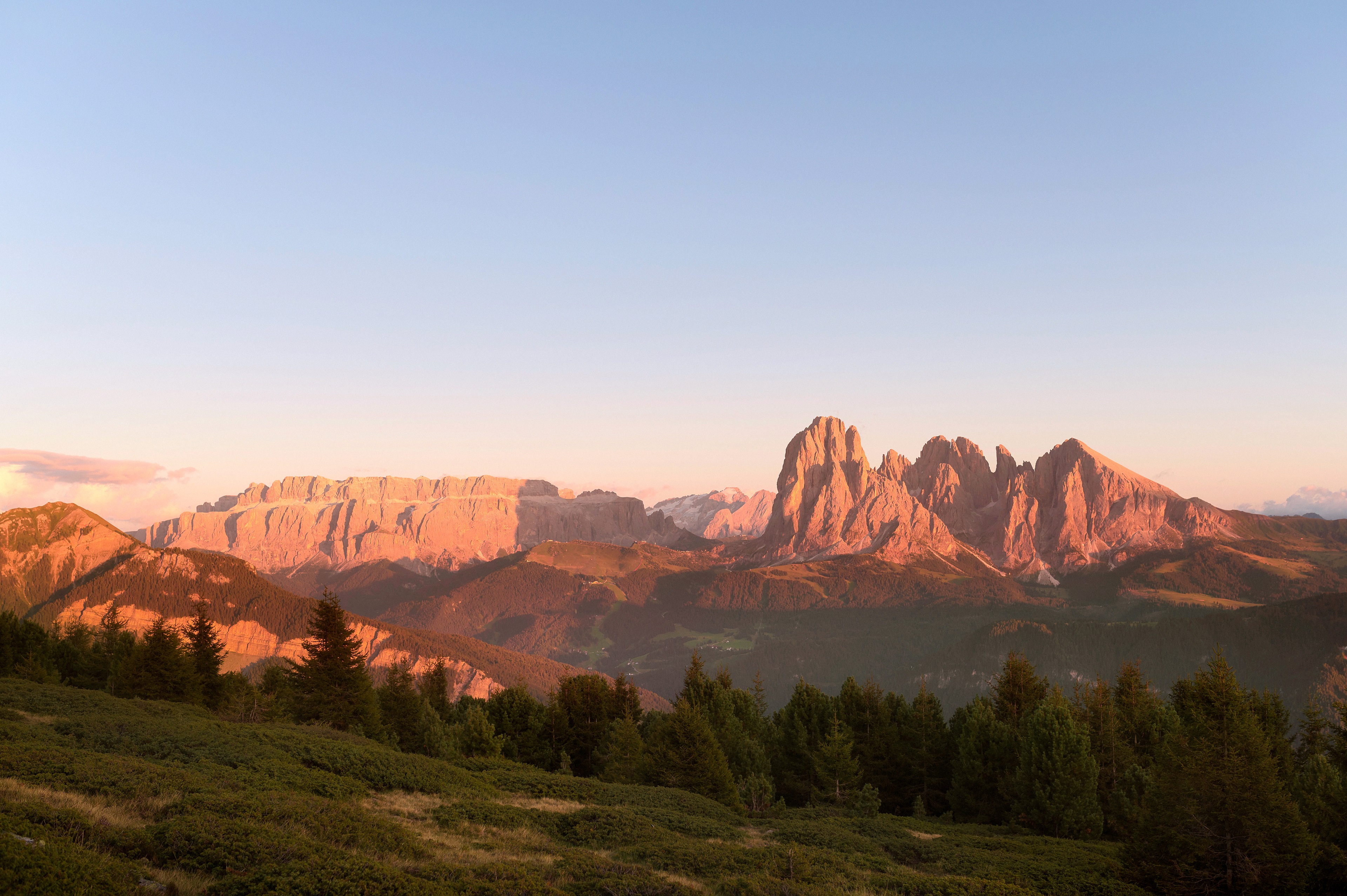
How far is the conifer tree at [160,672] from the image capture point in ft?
218

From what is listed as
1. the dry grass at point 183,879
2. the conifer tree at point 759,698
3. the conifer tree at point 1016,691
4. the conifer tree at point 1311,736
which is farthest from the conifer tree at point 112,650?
the conifer tree at point 1311,736

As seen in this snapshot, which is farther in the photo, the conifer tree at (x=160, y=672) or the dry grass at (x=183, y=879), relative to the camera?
the conifer tree at (x=160, y=672)

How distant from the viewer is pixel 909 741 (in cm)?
7025

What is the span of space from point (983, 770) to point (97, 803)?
61.9m

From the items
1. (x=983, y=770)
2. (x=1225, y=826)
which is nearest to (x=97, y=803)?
(x=1225, y=826)

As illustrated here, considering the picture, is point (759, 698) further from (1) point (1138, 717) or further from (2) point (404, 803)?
(2) point (404, 803)

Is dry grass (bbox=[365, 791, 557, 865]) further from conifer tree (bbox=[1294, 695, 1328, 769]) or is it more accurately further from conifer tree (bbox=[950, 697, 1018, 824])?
conifer tree (bbox=[1294, 695, 1328, 769])

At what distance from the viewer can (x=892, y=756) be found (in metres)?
69.2

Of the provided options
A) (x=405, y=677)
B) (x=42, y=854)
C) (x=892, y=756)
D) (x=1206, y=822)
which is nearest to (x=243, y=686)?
(x=405, y=677)

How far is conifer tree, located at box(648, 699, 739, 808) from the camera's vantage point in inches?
2034

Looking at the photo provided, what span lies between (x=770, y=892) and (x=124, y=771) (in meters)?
22.3

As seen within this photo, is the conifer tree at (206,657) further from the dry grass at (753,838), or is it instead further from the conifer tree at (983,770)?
the conifer tree at (983,770)

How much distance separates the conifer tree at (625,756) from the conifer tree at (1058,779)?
29286mm

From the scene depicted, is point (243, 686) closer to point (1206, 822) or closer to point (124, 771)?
point (124, 771)
